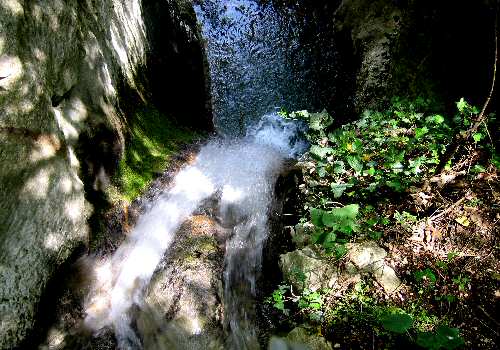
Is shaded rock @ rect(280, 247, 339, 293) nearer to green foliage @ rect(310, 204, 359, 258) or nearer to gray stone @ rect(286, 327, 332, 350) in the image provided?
green foliage @ rect(310, 204, 359, 258)

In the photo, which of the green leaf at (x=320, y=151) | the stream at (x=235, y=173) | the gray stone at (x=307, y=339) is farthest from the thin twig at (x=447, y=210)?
the stream at (x=235, y=173)

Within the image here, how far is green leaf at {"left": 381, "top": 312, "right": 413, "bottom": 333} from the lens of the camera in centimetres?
236

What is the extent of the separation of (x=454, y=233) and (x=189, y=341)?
253cm

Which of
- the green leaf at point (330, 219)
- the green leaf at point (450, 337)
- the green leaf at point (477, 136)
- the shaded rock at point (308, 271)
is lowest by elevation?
the shaded rock at point (308, 271)

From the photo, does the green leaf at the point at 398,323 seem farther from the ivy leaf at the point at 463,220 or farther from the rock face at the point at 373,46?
the rock face at the point at 373,46

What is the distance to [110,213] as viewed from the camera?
399 cm

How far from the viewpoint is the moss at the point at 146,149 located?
4.39m

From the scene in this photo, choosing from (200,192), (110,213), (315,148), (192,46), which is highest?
(192,46)

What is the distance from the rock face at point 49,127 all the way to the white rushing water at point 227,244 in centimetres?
58

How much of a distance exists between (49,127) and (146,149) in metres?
1.79

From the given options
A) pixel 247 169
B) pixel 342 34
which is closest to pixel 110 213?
pixel 247 169

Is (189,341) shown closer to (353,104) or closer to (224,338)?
(224,338)

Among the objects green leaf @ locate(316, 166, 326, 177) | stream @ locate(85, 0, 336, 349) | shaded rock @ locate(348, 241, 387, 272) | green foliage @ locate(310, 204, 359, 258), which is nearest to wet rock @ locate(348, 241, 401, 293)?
shaded rock @ locate(348, 241, 387, 272)

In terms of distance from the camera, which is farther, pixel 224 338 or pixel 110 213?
pixel 110 213
